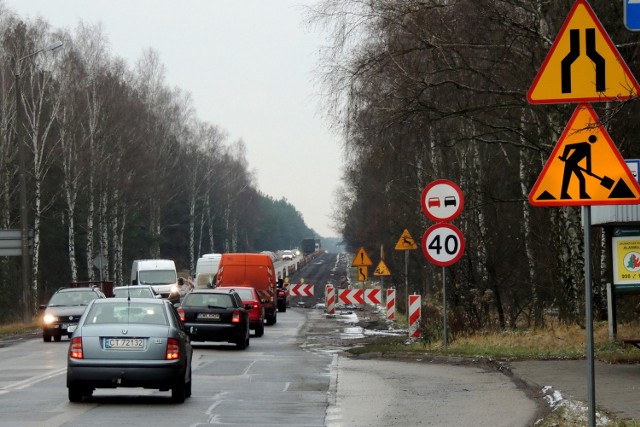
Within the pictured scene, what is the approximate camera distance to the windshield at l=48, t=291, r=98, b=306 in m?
35.8

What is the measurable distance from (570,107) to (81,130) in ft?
163

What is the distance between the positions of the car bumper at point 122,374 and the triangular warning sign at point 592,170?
27.4ft

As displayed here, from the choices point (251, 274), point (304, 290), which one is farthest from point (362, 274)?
point (304, 290)

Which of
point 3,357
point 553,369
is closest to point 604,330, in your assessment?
point 553,369

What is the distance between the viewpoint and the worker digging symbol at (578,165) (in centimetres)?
908

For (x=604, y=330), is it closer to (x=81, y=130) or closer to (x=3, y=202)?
(x=3, y=202)

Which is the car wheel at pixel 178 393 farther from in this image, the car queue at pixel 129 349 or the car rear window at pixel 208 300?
the car rear window at pixel 208 300

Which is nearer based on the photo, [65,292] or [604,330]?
[604,330]

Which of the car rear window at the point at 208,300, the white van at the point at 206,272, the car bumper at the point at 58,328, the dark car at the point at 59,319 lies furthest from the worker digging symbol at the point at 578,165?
the white van at the point at 206,272

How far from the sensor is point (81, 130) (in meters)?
72.3

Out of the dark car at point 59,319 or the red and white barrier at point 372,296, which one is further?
the red and white barrier at point 372,296

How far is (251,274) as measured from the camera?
4541cm

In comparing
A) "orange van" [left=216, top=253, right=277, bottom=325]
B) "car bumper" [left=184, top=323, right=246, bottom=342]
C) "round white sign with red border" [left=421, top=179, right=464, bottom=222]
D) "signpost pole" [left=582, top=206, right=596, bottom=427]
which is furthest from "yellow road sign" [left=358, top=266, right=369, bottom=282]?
"signpost pole" [left=582, top=206, right=596, bottom=427]

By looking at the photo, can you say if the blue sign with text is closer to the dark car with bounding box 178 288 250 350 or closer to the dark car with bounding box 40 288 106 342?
the dark car with bounding box 178 288 250 350
